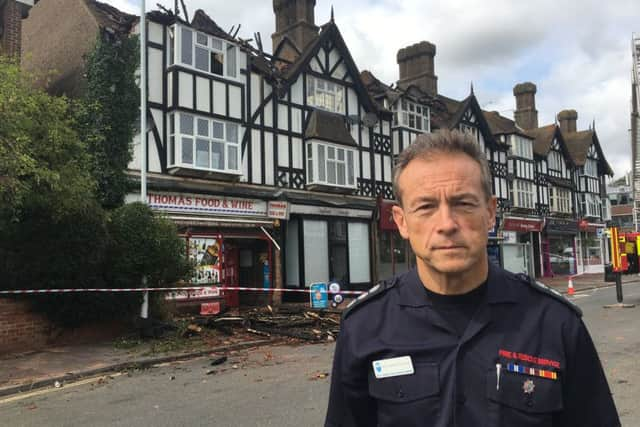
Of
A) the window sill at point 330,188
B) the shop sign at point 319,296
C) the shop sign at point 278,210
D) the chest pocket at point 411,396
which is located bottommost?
the shop sign at point 319,296

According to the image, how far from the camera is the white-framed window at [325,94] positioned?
20672 mm

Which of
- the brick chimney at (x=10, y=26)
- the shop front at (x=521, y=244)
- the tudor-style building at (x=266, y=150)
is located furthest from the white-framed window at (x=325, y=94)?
the shop front at (x=521, y=244)

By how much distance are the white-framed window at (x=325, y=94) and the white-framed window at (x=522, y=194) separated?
1457cm

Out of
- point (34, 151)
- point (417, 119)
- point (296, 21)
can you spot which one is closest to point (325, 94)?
point (296, 21)

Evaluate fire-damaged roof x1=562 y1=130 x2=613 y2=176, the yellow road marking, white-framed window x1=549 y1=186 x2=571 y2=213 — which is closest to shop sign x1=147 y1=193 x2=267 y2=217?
the yellow road marking

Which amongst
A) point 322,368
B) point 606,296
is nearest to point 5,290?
point 322,368

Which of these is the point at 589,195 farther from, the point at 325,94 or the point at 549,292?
the point at 549,292

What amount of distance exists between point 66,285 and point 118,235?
4.85ft

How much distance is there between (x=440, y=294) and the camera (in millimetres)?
1717

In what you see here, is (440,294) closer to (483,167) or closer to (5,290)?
(483,167)

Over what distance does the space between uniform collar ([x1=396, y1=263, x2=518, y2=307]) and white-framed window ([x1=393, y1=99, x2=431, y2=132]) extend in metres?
22.5

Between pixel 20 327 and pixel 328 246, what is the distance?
39.1 feet

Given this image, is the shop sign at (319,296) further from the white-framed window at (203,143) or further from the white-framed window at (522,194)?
the white-framed window at (522,194)

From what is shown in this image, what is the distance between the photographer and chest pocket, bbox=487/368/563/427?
1572 mm
